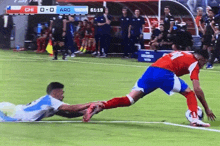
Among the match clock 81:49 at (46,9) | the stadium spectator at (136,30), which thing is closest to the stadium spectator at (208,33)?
the stadium spectator at (136,30)

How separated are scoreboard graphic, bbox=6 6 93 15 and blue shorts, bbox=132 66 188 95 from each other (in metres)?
23.9

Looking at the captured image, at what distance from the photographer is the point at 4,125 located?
946 cm

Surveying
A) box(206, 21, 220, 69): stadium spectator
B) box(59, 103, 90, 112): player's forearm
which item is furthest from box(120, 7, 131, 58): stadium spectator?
box(59, 103, 90, 112): player's forearm

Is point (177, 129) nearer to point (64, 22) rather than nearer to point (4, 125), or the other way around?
point (4, 125)

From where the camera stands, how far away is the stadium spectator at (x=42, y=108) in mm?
9672

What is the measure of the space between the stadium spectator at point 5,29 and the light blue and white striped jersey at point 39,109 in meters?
29.9

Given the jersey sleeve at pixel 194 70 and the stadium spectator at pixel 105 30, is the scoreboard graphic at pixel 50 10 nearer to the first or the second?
the stadium spectator at pixel 105 30

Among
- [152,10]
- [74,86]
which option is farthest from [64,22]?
[74,86]

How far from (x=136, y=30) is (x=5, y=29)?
41.5 ft

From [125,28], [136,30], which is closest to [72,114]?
[136,30]

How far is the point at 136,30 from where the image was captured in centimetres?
3005

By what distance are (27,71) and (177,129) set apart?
40.9 ft

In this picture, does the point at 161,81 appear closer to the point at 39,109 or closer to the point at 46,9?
the point at 39,109

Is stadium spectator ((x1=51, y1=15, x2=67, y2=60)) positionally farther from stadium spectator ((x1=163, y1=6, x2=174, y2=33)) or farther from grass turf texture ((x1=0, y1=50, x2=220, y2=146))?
stadium spectator ((x1=163, y1=6, x2=174, y2=33))
